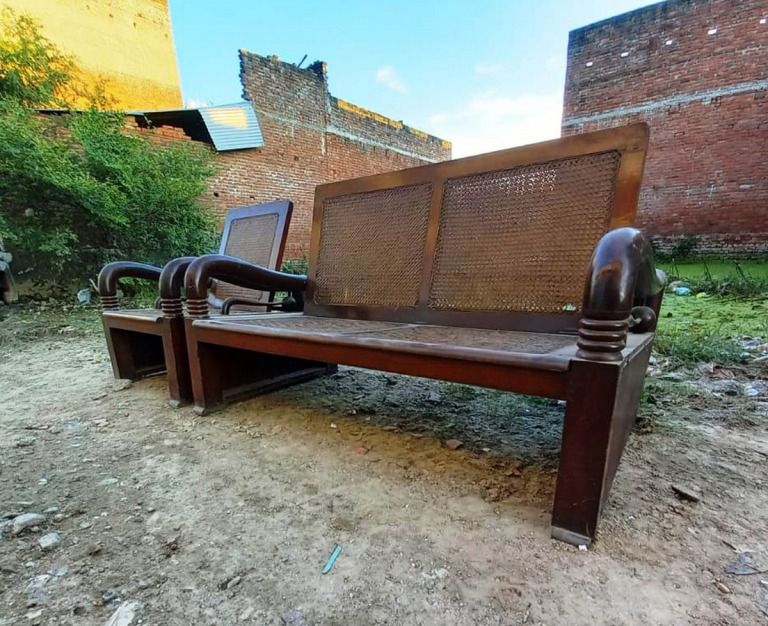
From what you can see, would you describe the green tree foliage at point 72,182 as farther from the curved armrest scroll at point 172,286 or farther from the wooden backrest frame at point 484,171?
the wooden backrest frame at point 484,171

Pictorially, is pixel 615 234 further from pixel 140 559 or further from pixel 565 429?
pixel 140 559

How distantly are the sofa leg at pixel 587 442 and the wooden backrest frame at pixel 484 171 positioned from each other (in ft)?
1.69

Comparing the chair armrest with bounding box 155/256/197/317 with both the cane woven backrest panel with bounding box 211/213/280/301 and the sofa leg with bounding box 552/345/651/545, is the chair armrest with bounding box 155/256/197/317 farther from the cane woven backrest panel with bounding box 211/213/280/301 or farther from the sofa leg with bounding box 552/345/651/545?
the sofa leg with bounding box 552/345/651/545

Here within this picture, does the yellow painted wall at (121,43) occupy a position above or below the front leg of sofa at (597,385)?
above

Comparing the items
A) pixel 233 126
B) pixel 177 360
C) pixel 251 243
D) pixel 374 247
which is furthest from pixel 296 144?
pixel 177 360

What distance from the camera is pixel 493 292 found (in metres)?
1.36

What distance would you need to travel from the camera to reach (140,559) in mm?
752

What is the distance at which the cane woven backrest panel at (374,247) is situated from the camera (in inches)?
62.6

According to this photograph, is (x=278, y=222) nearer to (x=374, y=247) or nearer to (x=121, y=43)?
(x=374, y=247)

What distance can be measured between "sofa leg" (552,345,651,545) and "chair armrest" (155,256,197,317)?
1466mm

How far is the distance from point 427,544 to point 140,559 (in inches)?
23.8

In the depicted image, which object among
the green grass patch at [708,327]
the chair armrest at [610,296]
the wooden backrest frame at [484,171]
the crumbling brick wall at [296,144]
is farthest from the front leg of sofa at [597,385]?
the crumbling brick wall at [296,144]

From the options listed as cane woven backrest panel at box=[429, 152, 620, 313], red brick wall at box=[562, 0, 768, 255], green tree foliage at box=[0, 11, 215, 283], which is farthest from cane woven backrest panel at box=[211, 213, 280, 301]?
red brick wall at box=[562, 0, 768, 255]

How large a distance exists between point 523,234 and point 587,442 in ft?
2.68
